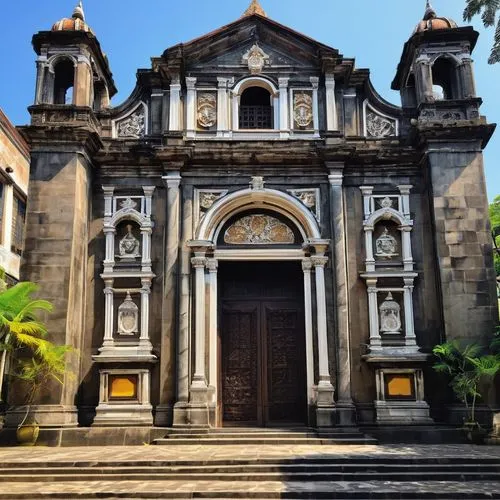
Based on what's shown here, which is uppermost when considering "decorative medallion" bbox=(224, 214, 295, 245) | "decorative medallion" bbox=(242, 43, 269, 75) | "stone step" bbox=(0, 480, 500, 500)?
"decorative medallion" bbox=(242, 43, 269, 75)

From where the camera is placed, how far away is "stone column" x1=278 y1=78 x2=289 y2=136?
17453 millimetres

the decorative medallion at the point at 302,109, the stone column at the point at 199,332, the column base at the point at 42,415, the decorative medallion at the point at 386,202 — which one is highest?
the decorative medallion at the point at 302,109

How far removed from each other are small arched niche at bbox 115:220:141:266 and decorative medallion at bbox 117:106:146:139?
257 cm

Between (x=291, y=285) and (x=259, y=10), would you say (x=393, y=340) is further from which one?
(x=259, y=10)

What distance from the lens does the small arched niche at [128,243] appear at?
54.4 ft

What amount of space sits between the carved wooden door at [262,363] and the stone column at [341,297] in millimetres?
1401

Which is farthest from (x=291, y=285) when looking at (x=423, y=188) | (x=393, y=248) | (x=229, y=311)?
(x=423, y=188)

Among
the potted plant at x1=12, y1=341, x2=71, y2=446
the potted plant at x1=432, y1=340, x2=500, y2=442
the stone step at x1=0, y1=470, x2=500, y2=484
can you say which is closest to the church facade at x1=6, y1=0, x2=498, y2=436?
the potted plant at x1=12, y1=341, x2=71, y2=446

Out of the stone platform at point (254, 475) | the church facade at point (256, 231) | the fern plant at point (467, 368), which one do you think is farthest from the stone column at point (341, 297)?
the stone platform at point (254, 475)

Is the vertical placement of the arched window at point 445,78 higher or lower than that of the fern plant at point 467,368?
higher

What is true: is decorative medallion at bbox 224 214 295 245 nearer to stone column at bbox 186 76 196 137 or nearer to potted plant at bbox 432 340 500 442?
stone column at bbox 186 76 196 137

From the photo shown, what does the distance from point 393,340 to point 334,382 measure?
188 cm

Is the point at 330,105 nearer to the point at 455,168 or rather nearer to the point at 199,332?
the point at 455,168

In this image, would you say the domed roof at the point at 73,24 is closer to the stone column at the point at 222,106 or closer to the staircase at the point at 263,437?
the stone column at the point at 222,106
